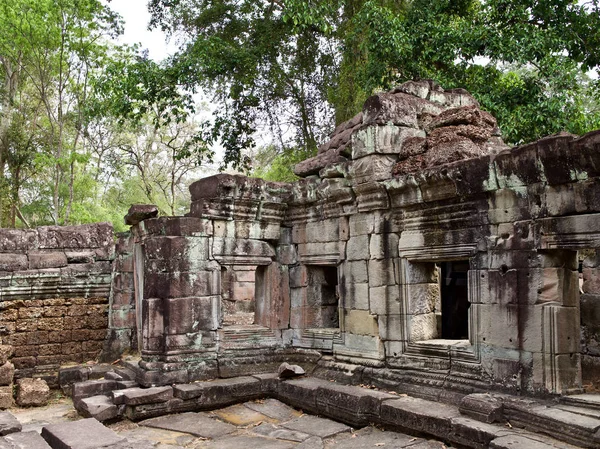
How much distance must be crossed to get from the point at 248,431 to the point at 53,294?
459cm

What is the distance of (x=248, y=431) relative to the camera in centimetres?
564

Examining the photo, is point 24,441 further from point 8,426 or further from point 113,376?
point 113,376

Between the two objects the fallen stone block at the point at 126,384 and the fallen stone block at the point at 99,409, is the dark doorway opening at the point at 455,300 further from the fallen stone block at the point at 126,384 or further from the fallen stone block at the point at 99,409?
the fallen stone block at the point at 99,409

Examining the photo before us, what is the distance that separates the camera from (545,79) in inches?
383

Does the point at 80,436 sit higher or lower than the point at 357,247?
lower

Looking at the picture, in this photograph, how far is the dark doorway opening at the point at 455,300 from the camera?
9195mm

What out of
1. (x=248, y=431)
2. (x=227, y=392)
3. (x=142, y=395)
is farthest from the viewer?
(x=227, y=392)

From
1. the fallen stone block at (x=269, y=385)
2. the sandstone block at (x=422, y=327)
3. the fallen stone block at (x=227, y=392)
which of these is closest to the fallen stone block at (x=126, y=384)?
the fallen stone block at (x=227, y=392)

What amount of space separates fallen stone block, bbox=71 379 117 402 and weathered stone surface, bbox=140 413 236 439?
3.13ft

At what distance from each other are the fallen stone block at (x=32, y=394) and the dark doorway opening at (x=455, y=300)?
20.5 feet

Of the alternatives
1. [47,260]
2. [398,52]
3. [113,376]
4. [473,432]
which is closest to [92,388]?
[113,376]

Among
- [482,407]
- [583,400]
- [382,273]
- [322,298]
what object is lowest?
[482,407]

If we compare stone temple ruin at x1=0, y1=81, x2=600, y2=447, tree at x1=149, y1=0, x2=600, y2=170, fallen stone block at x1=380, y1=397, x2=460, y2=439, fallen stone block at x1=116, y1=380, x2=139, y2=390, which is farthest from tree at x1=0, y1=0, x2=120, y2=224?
fallen stone block at x1=380, y1=397, x2=460, y2=439

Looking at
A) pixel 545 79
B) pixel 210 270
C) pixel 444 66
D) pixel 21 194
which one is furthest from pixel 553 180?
pixel 21 194
